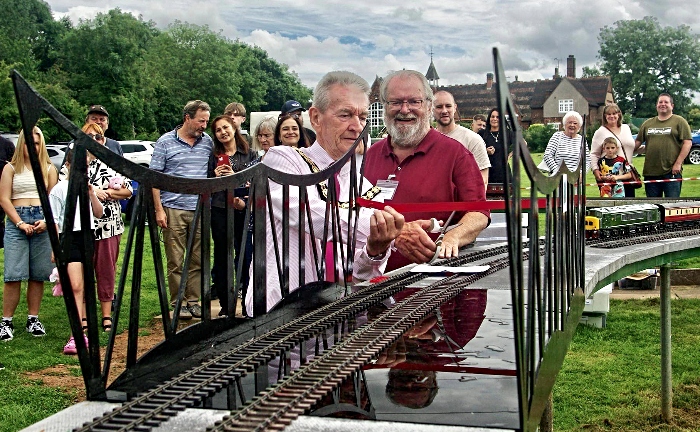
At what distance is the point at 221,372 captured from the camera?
2645 mm

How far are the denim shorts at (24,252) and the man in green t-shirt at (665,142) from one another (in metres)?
10.0

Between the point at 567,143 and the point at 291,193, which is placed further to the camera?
the point at 567,143

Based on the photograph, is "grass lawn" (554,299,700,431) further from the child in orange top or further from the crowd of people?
the child in orange top

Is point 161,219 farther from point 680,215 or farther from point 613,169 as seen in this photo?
point 613,169

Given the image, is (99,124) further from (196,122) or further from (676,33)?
(676,33)

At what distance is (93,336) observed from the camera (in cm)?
268

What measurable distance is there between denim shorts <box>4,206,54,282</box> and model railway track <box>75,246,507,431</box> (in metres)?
5.63

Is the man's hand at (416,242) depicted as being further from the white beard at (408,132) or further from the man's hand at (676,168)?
the man's hand at (676,168)

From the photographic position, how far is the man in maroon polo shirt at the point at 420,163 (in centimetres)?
627

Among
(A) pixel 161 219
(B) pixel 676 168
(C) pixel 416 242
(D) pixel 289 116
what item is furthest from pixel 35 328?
(B) pixel 676 168

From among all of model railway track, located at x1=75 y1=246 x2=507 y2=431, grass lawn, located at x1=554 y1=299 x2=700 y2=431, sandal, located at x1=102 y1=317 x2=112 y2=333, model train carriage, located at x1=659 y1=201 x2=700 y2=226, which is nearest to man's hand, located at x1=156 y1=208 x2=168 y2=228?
sandal, located at x1=102 y1=317 x2=112 y2=333

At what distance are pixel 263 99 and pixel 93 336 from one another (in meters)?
127

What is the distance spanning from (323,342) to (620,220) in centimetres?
845

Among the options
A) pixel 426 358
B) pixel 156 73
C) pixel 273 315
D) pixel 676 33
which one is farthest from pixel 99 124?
pixel 676 33
